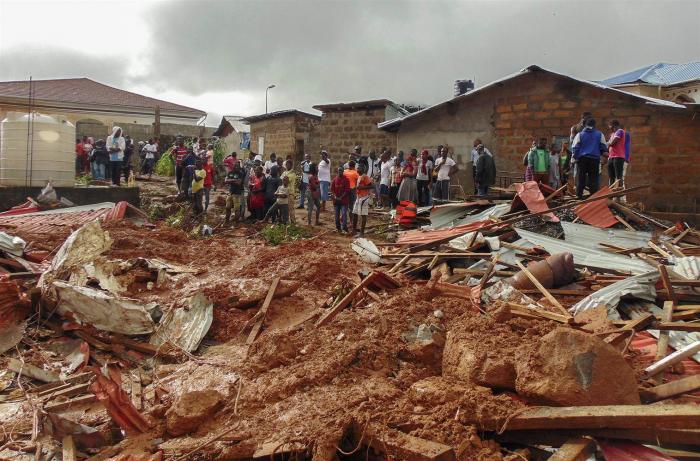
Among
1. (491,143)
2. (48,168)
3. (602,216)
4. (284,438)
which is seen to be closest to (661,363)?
(284,438)

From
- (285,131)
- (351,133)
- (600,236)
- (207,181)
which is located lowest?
(600,236)

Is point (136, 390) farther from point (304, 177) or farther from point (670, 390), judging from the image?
point (304, 177)

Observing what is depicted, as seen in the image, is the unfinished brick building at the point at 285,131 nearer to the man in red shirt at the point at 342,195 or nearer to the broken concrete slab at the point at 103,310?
the man in red shirt at the point at 342,195

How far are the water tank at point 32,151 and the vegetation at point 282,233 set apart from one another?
196 inches

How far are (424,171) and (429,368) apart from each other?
9.19m

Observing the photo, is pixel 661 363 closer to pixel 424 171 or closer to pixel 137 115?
pixel 424 171

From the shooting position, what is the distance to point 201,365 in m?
5.22

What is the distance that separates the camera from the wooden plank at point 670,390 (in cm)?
314

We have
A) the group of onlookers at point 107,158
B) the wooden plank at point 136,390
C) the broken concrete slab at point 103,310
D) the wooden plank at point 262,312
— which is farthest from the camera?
the group of onlookers at point 107,158

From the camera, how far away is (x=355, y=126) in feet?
62.2

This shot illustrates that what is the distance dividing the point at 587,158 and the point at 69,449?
9842mm

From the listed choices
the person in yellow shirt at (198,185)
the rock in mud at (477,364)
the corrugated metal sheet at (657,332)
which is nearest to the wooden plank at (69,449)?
the rock in mud at (477,364)

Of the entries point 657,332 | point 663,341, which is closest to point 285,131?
point 657,332

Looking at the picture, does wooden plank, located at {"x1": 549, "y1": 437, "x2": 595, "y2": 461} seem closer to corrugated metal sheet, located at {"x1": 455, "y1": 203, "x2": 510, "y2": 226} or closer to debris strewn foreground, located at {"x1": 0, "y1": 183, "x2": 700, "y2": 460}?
debris strewn foreground, located at {"x1": 0, "y1": 183, "x2": 700, "y2": 460}
